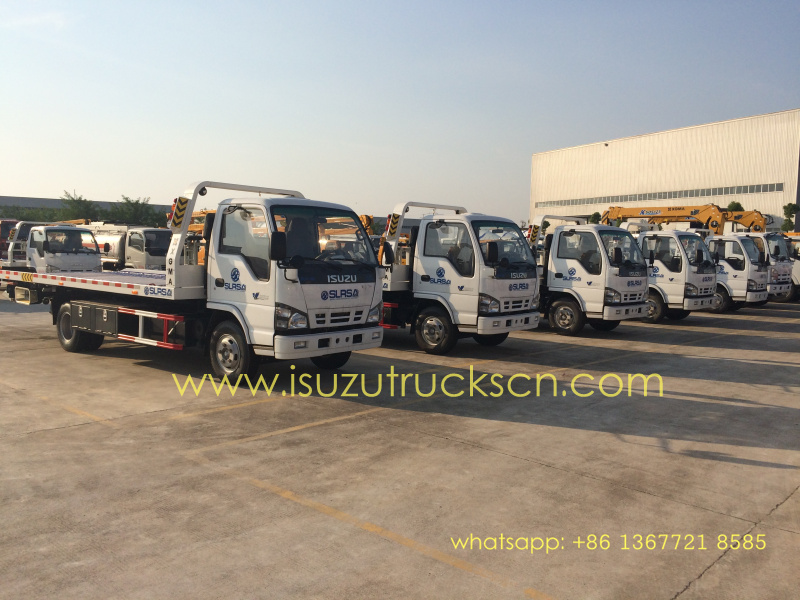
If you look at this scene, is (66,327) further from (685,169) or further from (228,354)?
(685,169)

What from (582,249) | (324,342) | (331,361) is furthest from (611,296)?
(324,342)

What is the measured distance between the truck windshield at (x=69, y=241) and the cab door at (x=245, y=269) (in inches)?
451

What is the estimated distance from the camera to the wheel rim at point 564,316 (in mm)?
13727

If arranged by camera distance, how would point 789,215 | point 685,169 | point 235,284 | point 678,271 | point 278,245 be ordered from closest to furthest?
1. point 278,245
2. point 235,284
3. point 678,271
4. point 789,215
5. point 685,169

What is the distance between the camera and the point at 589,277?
43.4 feet

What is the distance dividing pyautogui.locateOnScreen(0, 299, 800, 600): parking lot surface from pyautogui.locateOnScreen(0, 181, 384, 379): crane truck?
0.62 m

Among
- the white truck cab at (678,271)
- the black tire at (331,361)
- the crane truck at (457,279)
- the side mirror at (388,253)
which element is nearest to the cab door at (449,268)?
the crane truck at (457,279)

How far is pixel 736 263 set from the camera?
18.3m

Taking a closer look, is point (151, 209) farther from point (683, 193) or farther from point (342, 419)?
point (342, 419)

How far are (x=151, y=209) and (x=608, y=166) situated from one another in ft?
128

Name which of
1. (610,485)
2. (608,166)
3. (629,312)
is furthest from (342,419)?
(608,166)

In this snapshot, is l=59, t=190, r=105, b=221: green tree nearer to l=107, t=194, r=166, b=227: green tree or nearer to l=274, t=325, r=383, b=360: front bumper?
l=107, t=194, r=166, b=227: green tree

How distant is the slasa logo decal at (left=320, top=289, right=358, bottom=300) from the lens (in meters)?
7.83

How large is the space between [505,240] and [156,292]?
5.59 metres
